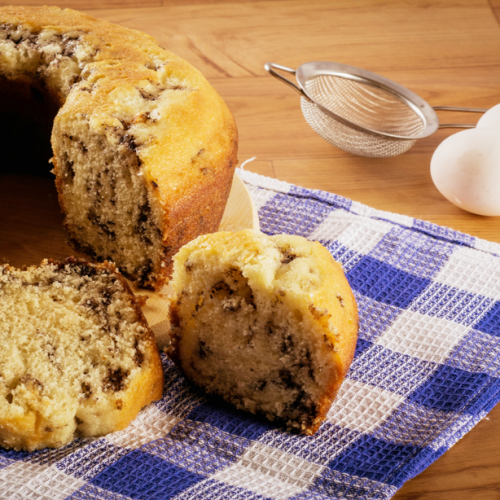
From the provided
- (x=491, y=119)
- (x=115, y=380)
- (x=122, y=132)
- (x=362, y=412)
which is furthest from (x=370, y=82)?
(x=115, y=380)

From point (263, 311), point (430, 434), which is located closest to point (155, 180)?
point (263, 311)

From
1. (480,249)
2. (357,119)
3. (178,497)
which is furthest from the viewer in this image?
(357,119)

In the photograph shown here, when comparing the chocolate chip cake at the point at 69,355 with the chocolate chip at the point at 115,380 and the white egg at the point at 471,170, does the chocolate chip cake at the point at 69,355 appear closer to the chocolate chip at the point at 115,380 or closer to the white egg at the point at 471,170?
the chocolate chip at the point at 115,380

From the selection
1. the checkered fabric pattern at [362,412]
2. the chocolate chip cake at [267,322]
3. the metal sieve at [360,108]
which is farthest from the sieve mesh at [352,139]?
the chocolate chip cake at [267,322]

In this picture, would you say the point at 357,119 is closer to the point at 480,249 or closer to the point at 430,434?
the point at 480,249

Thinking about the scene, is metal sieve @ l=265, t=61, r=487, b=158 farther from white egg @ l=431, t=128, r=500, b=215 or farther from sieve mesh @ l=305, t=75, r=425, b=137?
white egg @ l=431, t=128, r=500, b=215

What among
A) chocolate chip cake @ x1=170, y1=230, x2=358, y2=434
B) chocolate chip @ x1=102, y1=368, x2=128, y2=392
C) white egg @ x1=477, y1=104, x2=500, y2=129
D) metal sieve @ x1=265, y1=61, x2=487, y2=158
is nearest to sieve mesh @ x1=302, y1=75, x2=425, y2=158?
metal sieve @ x1=265, y1=61, x2=487, y2=158
